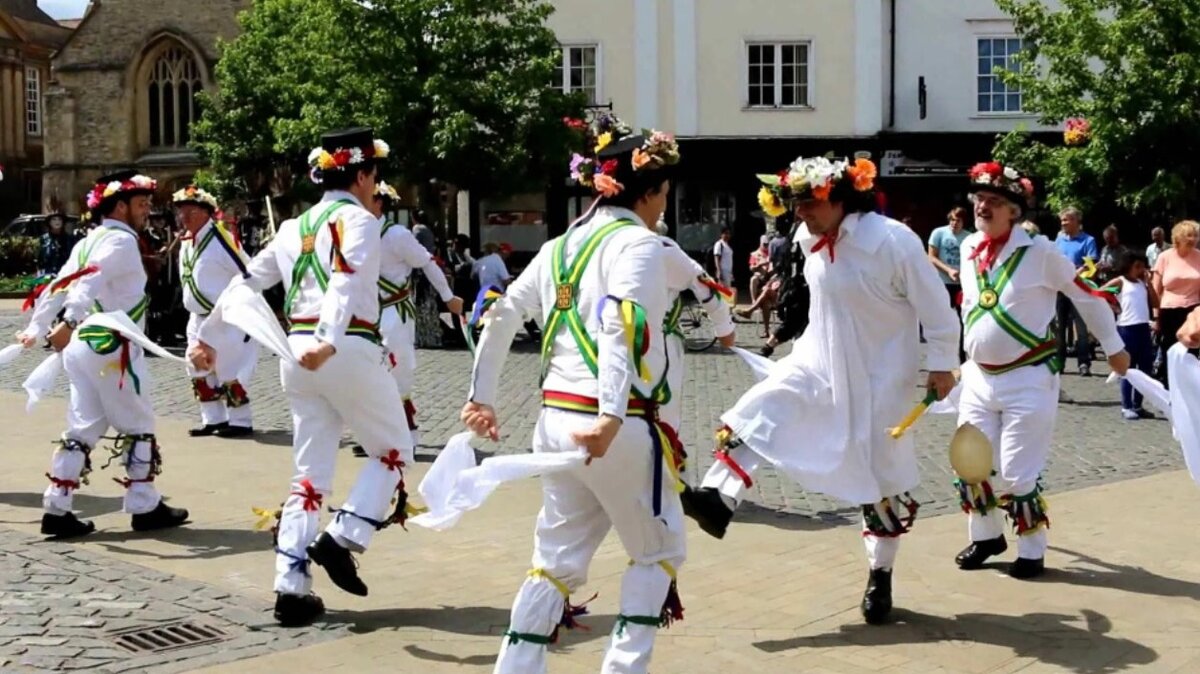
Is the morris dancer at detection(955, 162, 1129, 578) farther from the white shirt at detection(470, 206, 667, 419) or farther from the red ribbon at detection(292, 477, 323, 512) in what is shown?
the red ribbon at detection(292, 477, 323, 512)

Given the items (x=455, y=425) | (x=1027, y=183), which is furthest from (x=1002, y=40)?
(x=1027, y=183)

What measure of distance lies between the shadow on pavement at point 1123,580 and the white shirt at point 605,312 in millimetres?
Result: 3229

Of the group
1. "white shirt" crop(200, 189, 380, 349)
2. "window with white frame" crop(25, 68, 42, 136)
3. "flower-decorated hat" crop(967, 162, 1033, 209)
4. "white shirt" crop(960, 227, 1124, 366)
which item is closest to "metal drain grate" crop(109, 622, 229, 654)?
"white shirt" crop(200, 189, 380, 349)

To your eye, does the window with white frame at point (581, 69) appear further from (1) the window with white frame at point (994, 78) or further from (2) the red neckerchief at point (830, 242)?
(2) the red neckerchief at point (830, 242)

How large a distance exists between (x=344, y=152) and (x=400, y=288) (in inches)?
162

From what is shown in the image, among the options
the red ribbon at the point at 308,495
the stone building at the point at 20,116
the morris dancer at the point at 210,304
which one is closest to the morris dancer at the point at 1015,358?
the red ribbon at the point at 308,495

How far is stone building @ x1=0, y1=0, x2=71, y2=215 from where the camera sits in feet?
212

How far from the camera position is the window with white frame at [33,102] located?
2665 inches

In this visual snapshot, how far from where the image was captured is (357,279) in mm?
6516

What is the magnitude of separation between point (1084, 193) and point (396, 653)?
18.9 metres

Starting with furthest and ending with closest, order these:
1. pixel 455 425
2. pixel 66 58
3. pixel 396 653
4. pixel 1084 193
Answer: pixel 66 58 → pixel 1084 193 → pixel 455 425 → pixel 396 653

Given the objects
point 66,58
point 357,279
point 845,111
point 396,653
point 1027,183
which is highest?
point 66,58

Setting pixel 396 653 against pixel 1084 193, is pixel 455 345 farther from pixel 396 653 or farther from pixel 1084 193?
pixel 396 653

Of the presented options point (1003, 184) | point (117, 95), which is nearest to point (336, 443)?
→ point (1003, 184)
